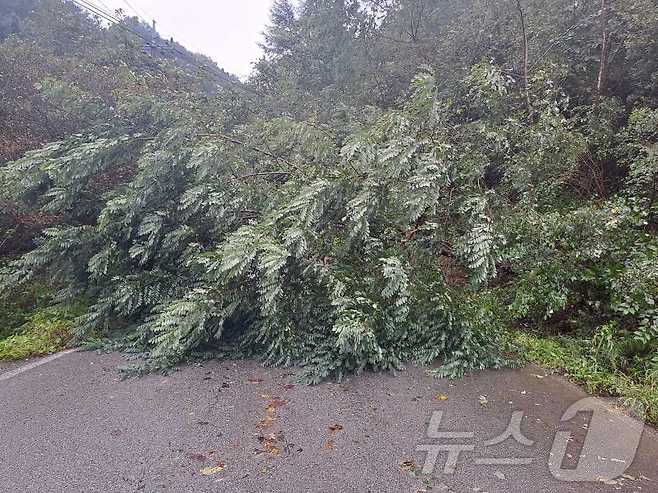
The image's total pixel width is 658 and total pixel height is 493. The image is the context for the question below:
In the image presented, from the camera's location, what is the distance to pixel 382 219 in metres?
4.32

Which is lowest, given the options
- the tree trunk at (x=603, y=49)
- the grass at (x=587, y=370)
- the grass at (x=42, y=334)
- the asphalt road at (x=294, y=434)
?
the grass at (x=42, y=334)

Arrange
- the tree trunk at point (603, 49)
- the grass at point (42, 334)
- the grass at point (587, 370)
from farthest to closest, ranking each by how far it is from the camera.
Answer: the tree trunk at point (603, 49) < the grass at point (42, 334) < the grass at point (587, 370)

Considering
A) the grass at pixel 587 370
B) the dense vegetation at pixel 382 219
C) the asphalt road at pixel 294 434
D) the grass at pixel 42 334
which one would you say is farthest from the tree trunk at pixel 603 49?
the grass at pixel 42 334

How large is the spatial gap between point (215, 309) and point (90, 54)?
10342 mm

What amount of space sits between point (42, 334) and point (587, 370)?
5.20 metres

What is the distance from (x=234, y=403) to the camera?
3.25 meters

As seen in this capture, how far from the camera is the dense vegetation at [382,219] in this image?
3.70 meters

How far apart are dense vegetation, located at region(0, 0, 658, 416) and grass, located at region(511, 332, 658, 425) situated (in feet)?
0.11

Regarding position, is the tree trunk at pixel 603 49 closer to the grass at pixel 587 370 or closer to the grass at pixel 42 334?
the grass at pixel 587 370

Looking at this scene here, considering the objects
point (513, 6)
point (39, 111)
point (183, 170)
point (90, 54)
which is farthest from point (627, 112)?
point (90, 54)

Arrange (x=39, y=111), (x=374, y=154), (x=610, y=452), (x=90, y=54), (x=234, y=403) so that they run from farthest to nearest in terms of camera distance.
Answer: (x=90, y=54) → (x=39, y=111) → (x=374, y=154) → (x=234, y=403) → (x=610, y=452)

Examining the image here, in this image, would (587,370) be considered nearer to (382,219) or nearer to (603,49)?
(382,219)

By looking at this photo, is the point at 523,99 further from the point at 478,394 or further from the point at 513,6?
the point at 478,394

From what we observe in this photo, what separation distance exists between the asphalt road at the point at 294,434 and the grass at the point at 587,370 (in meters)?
0.14
